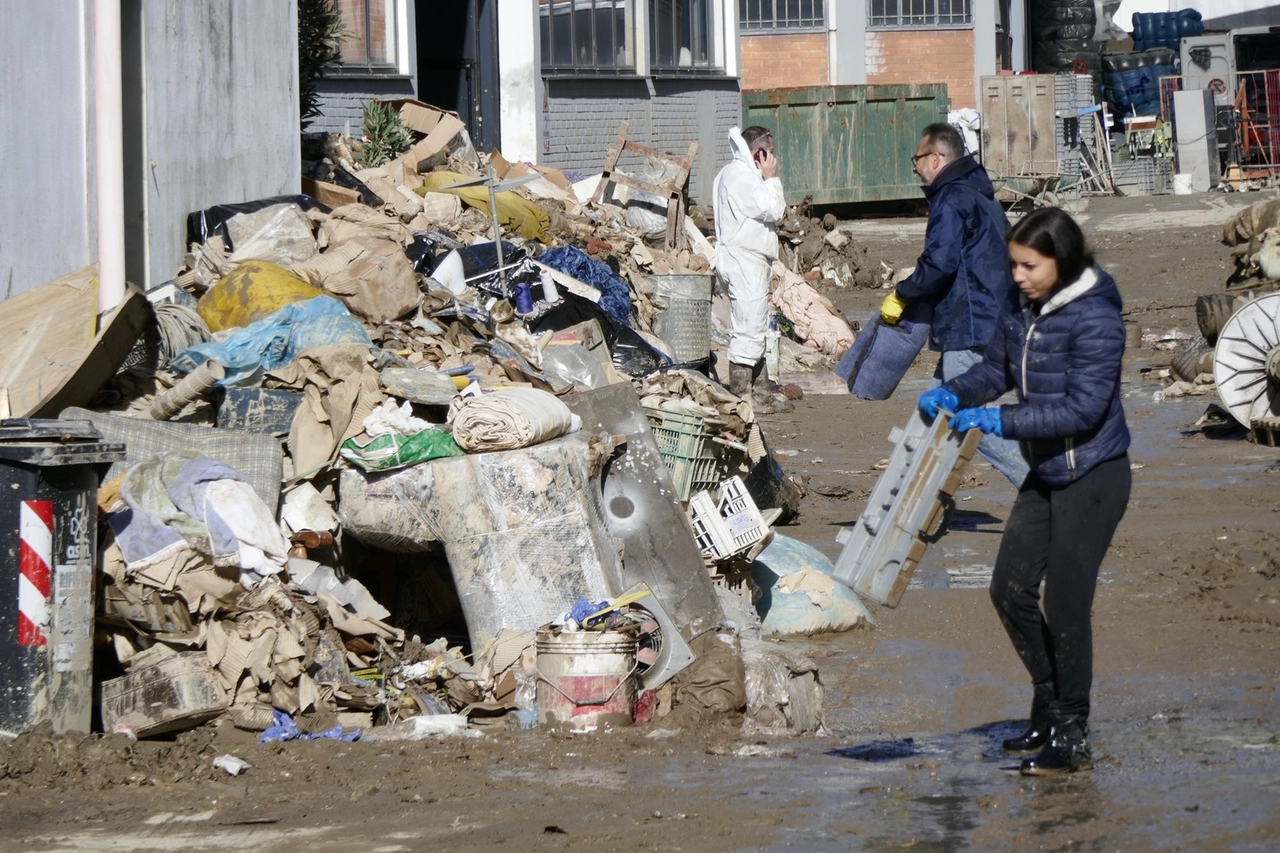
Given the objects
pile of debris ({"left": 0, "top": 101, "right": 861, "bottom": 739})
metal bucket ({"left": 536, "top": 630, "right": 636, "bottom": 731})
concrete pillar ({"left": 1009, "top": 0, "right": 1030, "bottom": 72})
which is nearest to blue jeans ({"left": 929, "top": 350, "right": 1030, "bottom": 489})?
pile of debris ({"left": 0, "top": 101, "right": 861, "bottom": 739})

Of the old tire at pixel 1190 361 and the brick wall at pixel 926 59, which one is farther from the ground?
the brick wall at pixel 926 59

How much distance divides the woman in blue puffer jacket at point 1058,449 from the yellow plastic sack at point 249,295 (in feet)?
13.8

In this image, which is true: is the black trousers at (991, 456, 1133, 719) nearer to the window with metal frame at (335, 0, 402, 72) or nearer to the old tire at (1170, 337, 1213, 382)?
the old tire at (1170, 337, 1213, 382)

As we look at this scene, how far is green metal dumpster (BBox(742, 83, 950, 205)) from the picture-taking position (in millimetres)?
25109

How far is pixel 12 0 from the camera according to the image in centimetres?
746

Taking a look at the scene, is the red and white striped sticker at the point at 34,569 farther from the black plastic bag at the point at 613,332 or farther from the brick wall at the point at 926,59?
the brick wall at the point at 926,59

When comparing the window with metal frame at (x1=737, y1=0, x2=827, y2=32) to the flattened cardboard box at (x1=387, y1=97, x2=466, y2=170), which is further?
the window with metal frame at (x1=737, y1=0, x2=827, y2=32)

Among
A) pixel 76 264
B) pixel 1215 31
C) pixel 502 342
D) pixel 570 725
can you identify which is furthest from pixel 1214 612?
pixel 1215 31

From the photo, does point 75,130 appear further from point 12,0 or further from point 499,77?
point 499,77

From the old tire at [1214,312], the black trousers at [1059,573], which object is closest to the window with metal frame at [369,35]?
the old tire at [1214,312]

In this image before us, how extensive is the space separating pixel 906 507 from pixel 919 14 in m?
26.4

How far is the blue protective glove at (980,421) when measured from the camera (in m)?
4.33

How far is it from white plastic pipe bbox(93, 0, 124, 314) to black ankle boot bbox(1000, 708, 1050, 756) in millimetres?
5270

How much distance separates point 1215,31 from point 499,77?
1832 cm
